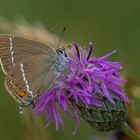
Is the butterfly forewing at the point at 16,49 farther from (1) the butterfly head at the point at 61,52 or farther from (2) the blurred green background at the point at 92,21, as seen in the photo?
(2) the blurred green background at the point at 92,21

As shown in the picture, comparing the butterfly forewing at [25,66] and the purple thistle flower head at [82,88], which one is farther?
the butterfly forewing at [25,66]

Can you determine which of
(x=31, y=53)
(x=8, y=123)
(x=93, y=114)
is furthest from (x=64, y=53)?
(x=8, y=123)

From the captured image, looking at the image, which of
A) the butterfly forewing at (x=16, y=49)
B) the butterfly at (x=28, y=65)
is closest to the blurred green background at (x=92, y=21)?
the butterfly at (x=28, y=65)

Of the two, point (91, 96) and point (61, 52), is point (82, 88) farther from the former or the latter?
point (61, 52)

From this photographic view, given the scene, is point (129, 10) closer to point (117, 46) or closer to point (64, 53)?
point (117, 46)

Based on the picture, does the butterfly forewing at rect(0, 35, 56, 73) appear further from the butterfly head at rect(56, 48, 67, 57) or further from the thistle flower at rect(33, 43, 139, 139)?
the thistle flower at rect(33, 43, 139, 139)

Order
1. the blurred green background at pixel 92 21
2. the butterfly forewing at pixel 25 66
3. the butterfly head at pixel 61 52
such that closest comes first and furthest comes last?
the butterfly forewing at pixel 25 66
the butterfly head at pixel 61 52
the blurred green background at pixel 92 21

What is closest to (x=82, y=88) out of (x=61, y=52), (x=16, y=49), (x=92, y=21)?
(x=61, y=52)

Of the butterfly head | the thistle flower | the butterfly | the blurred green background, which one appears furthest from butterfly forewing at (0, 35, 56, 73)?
the blurred green background
